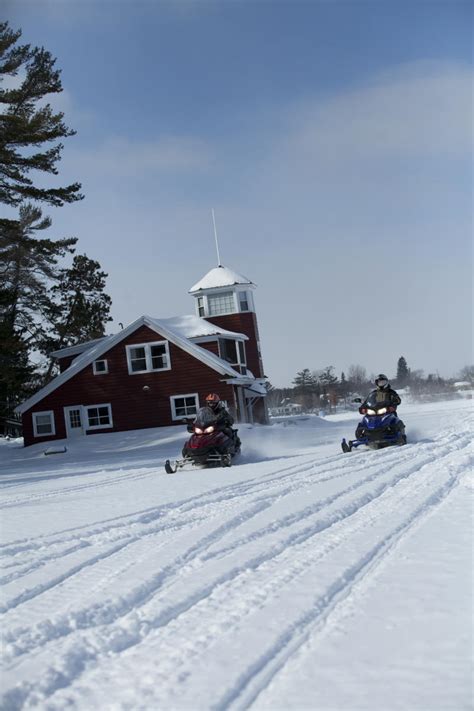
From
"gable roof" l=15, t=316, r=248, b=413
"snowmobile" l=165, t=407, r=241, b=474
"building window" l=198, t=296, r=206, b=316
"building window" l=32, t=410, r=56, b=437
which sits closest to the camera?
"snowmobile" l=165, t=407, r=241, b=474

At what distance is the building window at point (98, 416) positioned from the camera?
1467 inches

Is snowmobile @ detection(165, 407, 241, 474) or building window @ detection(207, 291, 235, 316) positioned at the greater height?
building window @ detection(207, 291, 235, 316)

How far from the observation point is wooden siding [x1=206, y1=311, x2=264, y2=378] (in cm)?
4216

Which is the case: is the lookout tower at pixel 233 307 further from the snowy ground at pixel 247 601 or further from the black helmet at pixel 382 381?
the snowy ground at pixel 247 601

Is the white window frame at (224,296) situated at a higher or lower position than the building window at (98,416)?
higher

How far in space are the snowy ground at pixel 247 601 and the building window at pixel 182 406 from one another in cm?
2550

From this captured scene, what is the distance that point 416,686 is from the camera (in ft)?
12.1

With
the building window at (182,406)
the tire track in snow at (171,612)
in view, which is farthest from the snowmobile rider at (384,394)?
the building window at (182,406)

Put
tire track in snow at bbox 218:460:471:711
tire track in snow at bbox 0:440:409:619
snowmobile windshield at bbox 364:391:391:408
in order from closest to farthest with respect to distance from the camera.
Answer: tire track in snow at bbox 218:460:471:711
tire track in snow at bbox 0:440:409:619
snowmobile windshield at bbox 364:391:391:408

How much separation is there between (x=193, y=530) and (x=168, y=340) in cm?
2896

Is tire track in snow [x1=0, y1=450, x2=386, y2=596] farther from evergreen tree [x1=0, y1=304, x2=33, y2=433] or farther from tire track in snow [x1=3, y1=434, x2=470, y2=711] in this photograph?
evergreen tree [x1=0, y1=304, x2=33, y2=433]

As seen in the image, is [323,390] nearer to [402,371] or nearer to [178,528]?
[402,371]

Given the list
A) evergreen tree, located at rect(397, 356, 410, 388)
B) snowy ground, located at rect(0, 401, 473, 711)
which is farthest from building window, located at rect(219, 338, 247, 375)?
evergreen tree, located at rect(397, 356, 410, 388)

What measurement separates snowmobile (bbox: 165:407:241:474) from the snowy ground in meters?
5.57
